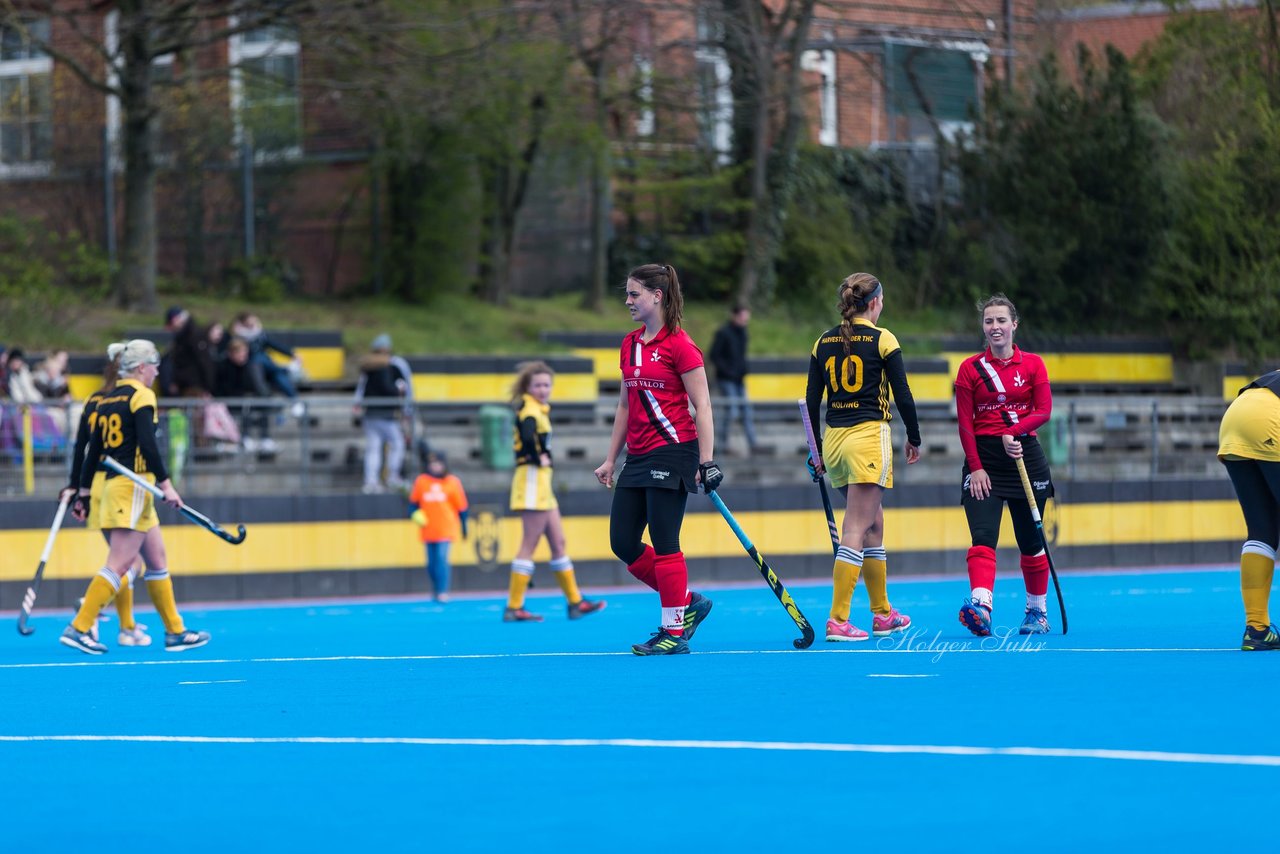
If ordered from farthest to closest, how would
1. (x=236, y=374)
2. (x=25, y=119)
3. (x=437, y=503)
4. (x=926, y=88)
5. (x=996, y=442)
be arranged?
(x=926, y=88)
(x=25, y=119)
(x=236, y=374)
(x=437, y=503)
(x=996, y=442)

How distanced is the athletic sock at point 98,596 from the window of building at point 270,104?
61.0 ft

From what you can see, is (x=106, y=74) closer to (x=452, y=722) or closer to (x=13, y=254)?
(x=13, y=254)

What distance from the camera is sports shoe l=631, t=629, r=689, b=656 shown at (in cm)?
962

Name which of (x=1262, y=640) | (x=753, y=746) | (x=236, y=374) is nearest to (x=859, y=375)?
(x=1262, y=640)

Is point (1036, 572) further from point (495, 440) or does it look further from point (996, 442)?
point (495, 440)

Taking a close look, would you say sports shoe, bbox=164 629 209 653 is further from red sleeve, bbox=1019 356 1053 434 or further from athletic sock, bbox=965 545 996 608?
red sleeve, bbox=1019 356 1053 434

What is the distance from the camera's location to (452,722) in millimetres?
7492

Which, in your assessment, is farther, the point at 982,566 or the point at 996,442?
the point at 996,442

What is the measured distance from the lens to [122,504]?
1133cm

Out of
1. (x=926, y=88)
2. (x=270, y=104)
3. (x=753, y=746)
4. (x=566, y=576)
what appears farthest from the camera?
(x=926, y=88)

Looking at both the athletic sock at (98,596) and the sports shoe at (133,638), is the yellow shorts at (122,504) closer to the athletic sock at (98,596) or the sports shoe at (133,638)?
the athletic sock at (98,596)

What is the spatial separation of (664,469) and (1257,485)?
3.04 metres

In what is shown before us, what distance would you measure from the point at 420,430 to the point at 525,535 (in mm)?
4581

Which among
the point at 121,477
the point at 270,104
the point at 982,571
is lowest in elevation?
the point at 982,571
